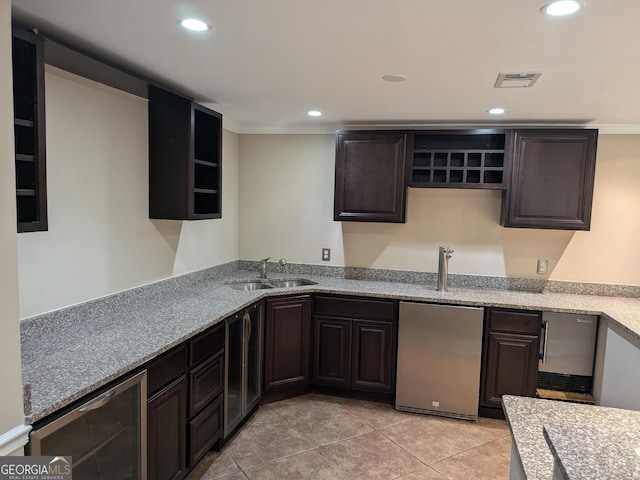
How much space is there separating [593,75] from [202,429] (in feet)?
9.26

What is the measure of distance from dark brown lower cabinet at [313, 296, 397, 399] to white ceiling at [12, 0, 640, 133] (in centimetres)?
156

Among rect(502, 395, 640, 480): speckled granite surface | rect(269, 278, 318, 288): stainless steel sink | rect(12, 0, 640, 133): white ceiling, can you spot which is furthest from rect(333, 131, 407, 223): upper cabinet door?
rect(502, 395, 640, 480): speckled granite surface

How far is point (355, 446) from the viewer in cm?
286

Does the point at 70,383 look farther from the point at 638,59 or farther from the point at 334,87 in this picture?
the point at 638,59

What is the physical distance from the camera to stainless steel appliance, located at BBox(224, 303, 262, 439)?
2824 millimetres

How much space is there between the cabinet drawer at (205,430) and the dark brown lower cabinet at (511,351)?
1965 mm

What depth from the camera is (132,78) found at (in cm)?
233

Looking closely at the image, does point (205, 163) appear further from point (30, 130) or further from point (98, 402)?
point (98, 402)

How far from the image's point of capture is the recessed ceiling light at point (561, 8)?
1.43 m

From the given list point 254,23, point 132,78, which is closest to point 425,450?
point 254,23

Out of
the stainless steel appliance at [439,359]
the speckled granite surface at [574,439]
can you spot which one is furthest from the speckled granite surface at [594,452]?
the stainless steel appliance at [439,359]

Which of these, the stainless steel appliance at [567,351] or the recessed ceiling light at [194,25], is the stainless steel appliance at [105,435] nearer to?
the recessed ceiling light at [194,25]

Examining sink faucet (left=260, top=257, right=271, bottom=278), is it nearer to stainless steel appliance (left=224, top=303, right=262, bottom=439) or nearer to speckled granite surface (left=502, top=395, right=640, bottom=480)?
stainless steel appliance (left=224, top=303, right=262, bottom=439)

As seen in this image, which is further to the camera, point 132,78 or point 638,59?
point 132,78
